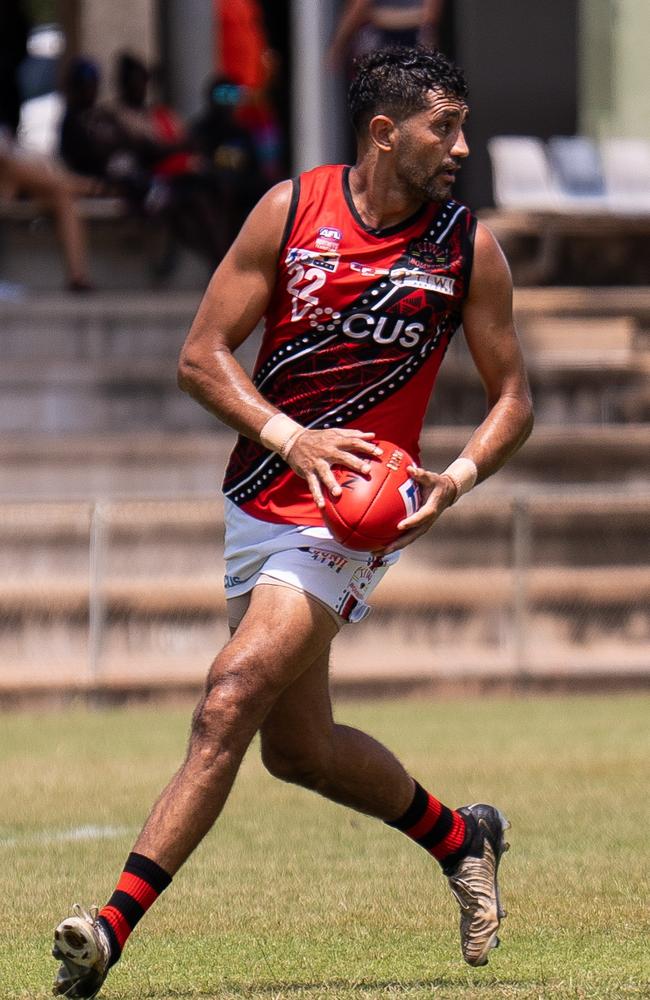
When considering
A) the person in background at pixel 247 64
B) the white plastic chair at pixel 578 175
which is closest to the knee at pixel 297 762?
the white plastic chair at pixel 578 175

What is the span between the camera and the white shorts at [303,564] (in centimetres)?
572

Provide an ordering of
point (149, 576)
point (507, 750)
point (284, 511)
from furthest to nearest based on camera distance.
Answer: point (149, 576)
point (507, 750)
point (284, 511)

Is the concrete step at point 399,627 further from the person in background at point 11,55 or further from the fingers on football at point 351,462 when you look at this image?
the fingers on football at point 351,462

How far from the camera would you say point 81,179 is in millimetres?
17984

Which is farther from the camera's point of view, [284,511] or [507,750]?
[507,750]

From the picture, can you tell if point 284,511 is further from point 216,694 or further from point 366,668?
point 366,668

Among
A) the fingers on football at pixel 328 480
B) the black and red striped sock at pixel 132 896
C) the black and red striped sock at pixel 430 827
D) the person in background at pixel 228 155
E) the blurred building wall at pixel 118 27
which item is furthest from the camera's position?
the blurred building wall at pixel 118 27

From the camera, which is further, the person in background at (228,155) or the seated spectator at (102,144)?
the seated spectator at (102,144)

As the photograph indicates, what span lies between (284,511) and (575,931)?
1.58 meters

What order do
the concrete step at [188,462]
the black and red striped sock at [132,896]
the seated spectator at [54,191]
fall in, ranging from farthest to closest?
the seated spectator at [54,191] < the concrete step at [188,462] < the black and red striped sock at [132,896]

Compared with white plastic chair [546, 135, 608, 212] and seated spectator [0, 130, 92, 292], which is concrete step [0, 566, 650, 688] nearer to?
seated spectator [0, 130, 92, 292]

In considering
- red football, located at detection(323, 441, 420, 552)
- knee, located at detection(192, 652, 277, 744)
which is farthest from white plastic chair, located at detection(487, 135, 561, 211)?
knee, located at detection(192, 652, 277, 744)

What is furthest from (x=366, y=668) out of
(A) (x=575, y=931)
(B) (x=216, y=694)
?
(B) (x=216, y=694)

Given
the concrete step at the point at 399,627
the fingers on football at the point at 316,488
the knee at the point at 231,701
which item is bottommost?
the concrete step at the point at 399,627
